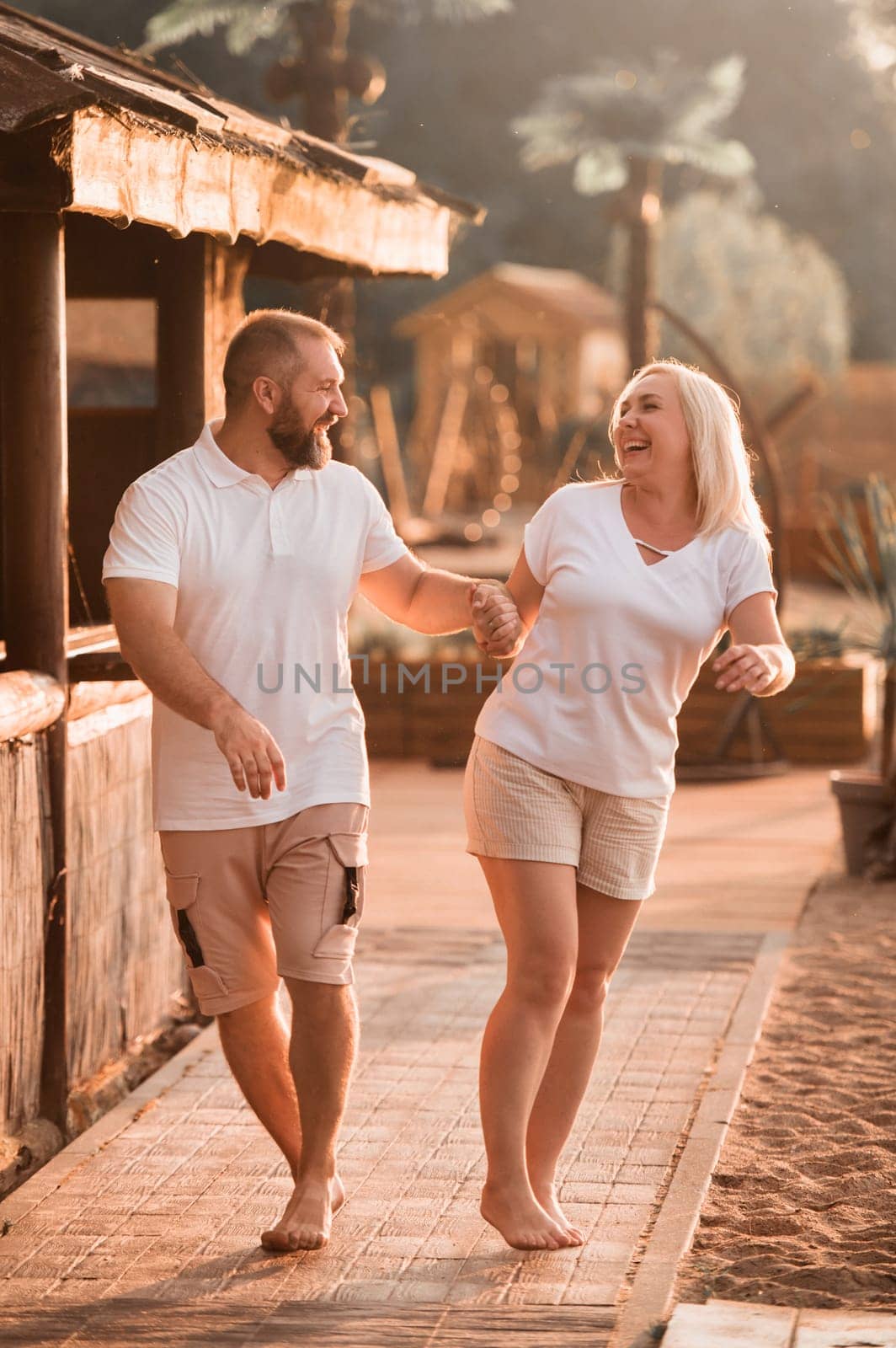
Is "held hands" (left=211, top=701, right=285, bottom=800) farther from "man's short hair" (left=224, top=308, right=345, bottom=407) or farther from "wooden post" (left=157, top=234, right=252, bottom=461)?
"wooden post" (left=157, top=234, right=252, bottom=461)

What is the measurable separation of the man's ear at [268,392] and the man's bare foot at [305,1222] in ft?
5.01

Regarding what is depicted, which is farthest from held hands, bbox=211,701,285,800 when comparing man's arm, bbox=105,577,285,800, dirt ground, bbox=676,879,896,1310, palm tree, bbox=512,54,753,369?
palm tree, bbox=512,54,753,369

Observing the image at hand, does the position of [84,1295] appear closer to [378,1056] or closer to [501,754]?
[501,754]

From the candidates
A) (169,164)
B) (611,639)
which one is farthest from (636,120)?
(611,639)

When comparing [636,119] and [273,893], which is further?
[636,119]

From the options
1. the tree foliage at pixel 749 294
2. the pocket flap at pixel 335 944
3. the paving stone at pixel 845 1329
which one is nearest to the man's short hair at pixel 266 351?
the pocket flap at pixel 335 944

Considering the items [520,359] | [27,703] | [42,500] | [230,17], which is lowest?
[27,703]

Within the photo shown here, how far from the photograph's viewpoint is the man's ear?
369cm

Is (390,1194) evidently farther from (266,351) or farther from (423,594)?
(266,351)

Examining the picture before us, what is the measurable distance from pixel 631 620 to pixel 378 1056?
2.18 m

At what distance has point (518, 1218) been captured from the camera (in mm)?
3758

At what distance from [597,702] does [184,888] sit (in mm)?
882

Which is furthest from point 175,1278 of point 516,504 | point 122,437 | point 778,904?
point 516,504

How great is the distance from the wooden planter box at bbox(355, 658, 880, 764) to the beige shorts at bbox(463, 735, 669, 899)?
7876mm
